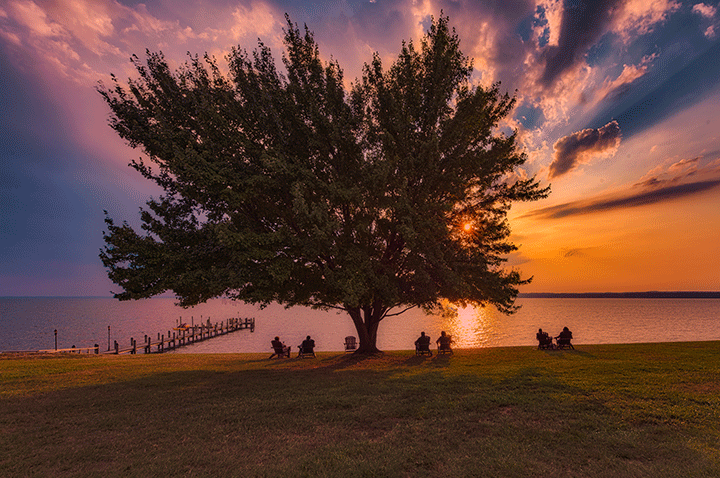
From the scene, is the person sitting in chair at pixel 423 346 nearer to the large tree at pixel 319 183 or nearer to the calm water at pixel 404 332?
the large tree at pixel 319 183

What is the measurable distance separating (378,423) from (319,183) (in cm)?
982

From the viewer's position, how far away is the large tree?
45.4ft

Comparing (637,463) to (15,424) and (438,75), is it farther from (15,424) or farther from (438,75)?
(438,75)

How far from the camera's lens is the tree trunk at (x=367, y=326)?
19.4 m

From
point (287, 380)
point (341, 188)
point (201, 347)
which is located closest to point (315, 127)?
point (341, 188)

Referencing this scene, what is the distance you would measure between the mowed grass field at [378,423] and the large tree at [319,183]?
4.15 m

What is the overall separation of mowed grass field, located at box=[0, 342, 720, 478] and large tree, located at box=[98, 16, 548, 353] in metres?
4.15

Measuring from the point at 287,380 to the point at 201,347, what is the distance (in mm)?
42954

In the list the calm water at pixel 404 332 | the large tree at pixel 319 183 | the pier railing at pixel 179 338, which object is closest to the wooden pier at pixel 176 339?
the pier railing at pixel 179 338

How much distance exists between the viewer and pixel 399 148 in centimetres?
1648

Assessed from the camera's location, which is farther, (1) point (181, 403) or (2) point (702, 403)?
(1) point (181, 403)

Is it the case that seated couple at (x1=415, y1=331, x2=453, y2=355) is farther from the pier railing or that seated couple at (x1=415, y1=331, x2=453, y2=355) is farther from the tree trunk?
the pier railing

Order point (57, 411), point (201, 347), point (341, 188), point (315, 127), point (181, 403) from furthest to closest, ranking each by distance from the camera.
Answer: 1. point (201, 347)
2. point (315, 127)
3. point (341, 188)
4. point (181, 403)
5. point (57, 411)

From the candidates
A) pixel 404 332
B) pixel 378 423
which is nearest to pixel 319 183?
pixel 378 423
